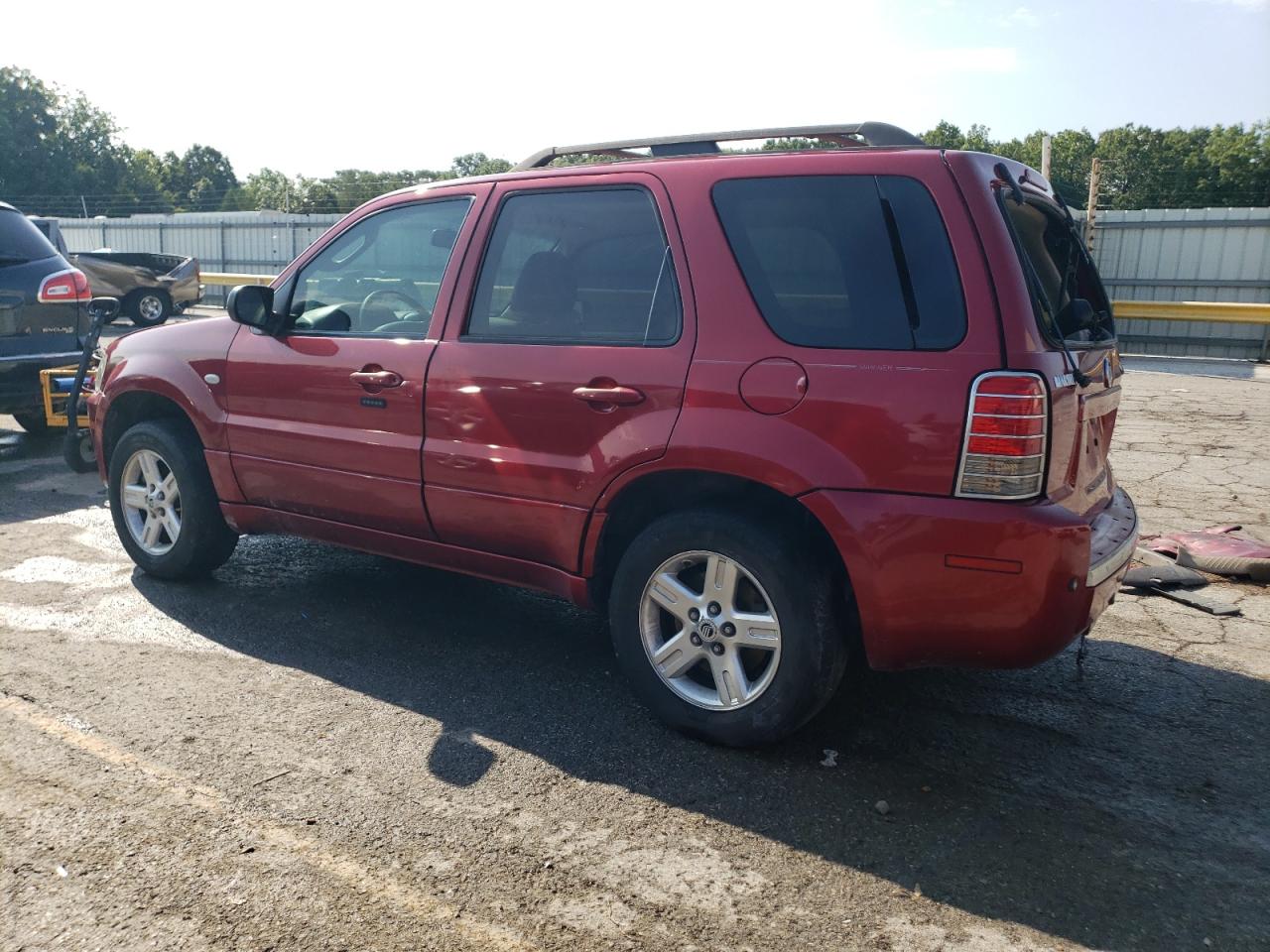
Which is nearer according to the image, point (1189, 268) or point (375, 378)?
point (375, 378)

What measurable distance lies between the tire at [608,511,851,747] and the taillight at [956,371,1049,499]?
0.62m

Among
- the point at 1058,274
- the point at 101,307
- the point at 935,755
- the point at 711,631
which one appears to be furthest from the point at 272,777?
the point at 101,307

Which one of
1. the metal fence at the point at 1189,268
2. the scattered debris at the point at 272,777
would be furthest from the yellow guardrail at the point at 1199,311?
the scattered debris at the point at 272,777

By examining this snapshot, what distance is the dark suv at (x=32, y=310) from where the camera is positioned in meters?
7.87

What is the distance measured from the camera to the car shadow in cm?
284

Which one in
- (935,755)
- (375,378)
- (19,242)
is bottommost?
(935,755)

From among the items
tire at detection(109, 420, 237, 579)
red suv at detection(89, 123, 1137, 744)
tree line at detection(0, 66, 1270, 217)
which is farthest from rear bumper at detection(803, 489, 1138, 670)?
tree line at detection(0, 66, 1270, 217)

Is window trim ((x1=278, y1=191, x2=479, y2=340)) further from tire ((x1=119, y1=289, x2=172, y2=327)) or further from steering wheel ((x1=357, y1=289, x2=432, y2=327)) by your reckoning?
tire ((x1=119, y1=289, x2=172, y2=327))

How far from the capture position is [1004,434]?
306cm

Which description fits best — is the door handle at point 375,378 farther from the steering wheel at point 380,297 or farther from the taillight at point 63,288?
the taillight at point 63,288

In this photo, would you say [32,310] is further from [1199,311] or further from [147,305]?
[1199,311]

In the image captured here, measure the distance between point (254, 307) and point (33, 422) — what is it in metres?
5.65

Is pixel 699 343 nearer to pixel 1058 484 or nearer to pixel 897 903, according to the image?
pixel 1058 484

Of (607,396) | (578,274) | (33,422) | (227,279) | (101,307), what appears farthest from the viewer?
(227,279)
